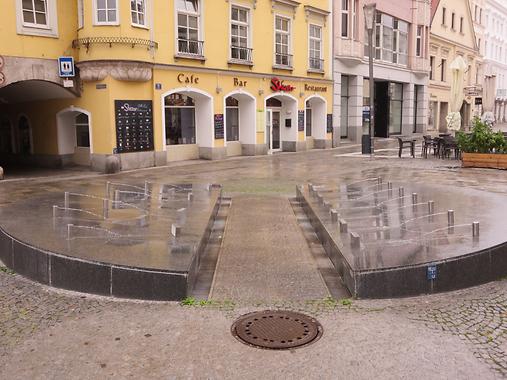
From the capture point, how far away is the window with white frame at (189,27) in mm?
18766

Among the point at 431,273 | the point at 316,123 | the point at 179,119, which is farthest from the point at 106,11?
the point at 431,273

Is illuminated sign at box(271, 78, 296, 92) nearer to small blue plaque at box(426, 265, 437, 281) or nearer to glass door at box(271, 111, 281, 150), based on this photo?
glass door at box(271, 111, 281, 150)

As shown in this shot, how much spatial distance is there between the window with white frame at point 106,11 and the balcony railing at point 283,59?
9.05 meters

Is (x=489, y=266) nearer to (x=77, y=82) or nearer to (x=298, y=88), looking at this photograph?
(x=77, y=82)

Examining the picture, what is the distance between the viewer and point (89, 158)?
17922mm

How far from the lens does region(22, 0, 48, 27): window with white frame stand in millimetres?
15352

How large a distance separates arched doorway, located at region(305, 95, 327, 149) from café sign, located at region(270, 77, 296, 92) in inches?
107

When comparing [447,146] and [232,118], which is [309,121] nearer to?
[232,118]

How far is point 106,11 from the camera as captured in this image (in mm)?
16016

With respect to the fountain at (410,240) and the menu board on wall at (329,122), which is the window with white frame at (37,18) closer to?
the fountain at (410,240)

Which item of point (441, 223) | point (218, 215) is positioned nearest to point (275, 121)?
point (218, 215)

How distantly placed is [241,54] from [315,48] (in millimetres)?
5802

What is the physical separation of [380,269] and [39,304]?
138 inches

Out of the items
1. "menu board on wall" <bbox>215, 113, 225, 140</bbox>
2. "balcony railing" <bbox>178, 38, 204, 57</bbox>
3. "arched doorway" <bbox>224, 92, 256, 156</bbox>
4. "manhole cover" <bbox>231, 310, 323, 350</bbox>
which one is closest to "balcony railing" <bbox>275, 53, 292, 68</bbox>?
"arched doorway" <bbox>224, 92, 256, 156</bbox>
